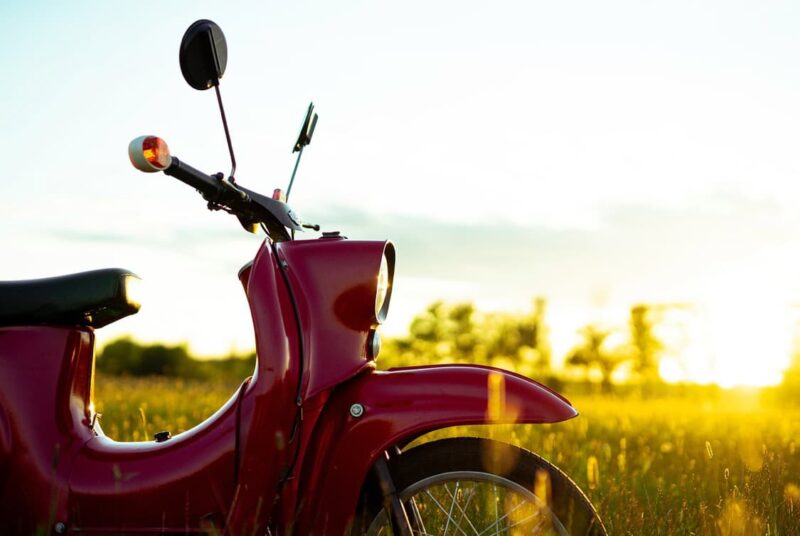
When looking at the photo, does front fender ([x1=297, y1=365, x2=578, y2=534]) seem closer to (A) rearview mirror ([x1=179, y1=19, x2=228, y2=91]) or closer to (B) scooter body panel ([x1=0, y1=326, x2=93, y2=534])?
(B) scooter body panel ([x1=0, y1=326, x2=93, y2=534])

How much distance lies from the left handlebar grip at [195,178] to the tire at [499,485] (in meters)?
0.93

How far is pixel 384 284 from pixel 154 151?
73 centimetres

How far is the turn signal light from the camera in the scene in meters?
2.17

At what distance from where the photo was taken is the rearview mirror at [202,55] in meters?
2.37

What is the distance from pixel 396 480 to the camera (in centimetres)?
229

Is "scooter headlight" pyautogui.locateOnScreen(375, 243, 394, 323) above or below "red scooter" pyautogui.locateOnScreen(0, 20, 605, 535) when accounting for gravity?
above

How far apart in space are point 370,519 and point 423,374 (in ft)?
1.39

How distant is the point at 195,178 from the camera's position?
7.79 ft

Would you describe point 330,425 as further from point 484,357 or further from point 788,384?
point 484,357

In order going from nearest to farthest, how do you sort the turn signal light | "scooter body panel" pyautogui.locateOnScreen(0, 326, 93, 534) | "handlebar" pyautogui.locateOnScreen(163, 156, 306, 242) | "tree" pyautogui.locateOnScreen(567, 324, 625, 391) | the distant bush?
the turn signal light → "handlebar" pyautogui.locateOnScreen(163, 156, 306, 242) → "scooter body panel" pyautogui.locateOnScreen(0, 326, 93, 534) → the distant bush → "tree" pyautogui.locateOnScreen(567, 324, 625, 391)

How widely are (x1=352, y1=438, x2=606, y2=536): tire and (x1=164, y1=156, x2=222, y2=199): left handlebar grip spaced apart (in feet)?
3.05

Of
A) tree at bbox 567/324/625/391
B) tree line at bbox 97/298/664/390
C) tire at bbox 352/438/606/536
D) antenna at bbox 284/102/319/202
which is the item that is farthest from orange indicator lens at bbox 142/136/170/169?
tree at bbox 567/324/625/391

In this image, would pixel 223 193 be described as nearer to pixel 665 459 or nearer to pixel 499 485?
pixel 499 485

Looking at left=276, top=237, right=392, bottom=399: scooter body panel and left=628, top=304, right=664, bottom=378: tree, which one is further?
left=628, top=304, right=664, bottom=378: tree
